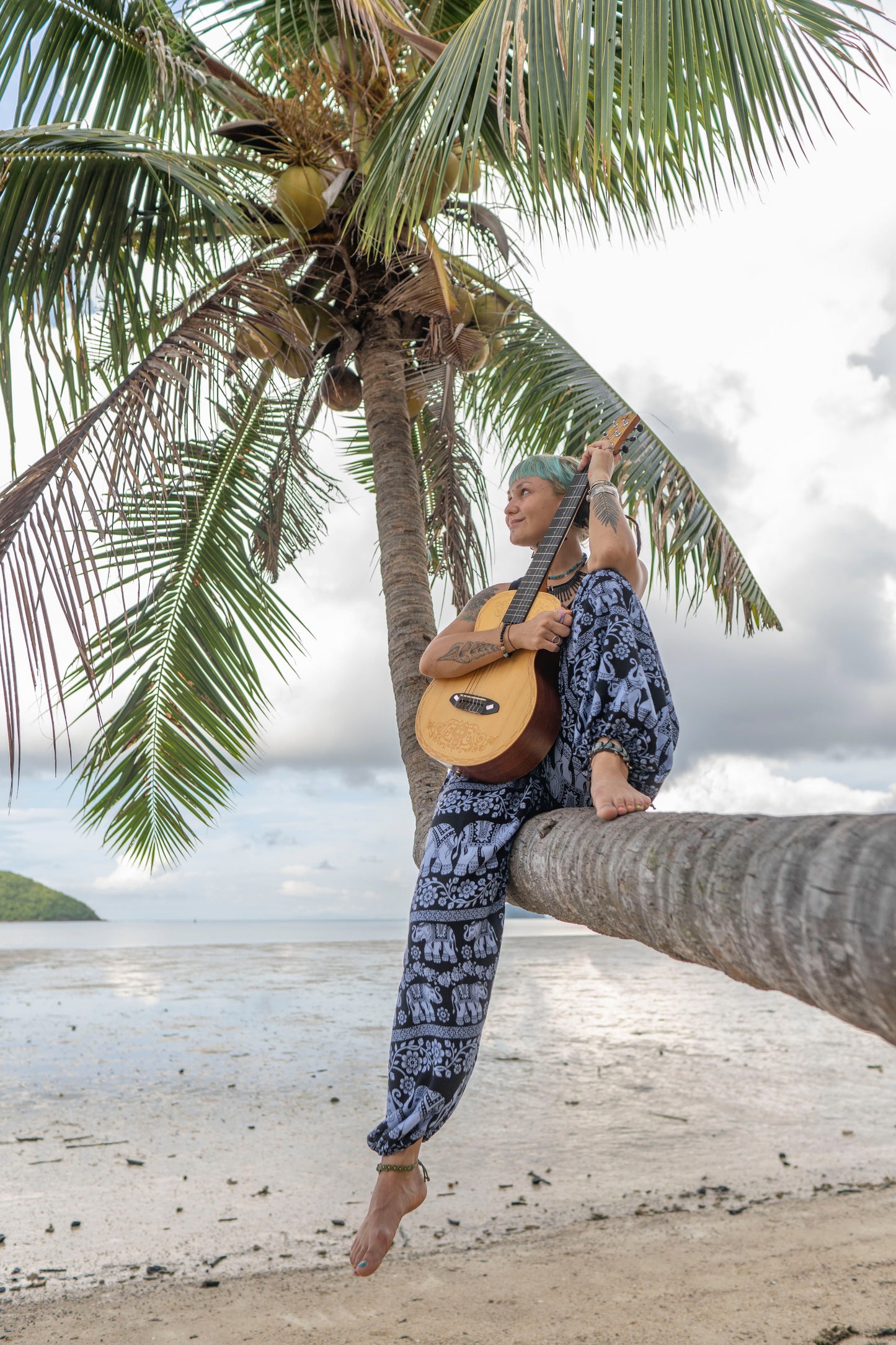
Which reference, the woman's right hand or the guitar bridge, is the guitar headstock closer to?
the woman's right hand

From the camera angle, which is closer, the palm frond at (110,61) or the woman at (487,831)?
the woman at (487,831)

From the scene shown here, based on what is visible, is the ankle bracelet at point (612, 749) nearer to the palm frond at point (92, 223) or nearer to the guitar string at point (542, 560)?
the guitar string at point (542, 560)

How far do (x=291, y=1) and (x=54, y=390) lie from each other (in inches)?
82.6

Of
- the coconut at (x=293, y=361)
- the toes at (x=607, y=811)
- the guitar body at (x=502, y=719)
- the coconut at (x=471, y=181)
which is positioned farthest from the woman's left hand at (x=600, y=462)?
the coconut at (x=293, y=361)

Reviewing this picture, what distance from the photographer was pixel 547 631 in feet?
7.58

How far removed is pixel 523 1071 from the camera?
725cm

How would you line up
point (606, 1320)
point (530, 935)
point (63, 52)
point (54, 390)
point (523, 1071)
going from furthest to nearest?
point (530, 935) < point (523, 1071) < point (63, 52) < point (54, 390) < point (606, 1320)

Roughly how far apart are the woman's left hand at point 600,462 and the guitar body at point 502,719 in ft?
1.22

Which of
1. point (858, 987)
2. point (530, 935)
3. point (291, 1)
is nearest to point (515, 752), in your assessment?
point (858, 987)

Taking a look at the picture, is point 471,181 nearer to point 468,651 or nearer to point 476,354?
point 476,354

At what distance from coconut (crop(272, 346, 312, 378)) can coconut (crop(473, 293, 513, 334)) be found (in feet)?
3.02

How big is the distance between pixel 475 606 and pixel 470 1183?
3.59 metres

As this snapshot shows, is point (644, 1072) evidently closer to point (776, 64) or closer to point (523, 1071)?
point (523, 1071)

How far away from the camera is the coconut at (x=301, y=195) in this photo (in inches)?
157
